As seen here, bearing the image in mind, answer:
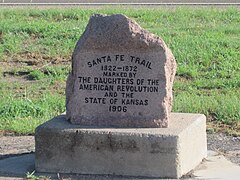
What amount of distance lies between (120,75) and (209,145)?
1.64m

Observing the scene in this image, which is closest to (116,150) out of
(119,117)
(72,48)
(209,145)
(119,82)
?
(119,117)

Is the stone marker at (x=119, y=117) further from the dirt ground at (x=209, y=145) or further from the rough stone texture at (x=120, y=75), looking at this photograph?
the dirt ground at (x=209, y=145)

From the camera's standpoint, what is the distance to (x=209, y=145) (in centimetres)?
1017

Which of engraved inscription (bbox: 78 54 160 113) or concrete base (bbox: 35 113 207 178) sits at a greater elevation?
engraved inscription (bbox: 78 54 160 113)

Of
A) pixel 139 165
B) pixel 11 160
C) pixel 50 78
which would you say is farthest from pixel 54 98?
pixel 139 165

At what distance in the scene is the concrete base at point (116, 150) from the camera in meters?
8.59

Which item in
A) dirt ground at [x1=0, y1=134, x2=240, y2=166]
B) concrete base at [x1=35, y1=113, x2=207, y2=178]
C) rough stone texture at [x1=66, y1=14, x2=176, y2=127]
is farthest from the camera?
dirt ground at [x1=0, y1=134, x2=240, y2=166]

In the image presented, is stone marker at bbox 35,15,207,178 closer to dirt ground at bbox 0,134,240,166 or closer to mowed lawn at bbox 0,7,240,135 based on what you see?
dirt ground at bbox 0,134,240,166

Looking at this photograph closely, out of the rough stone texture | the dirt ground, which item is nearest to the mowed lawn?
the dirt ground

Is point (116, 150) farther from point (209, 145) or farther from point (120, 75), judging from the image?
point (209, 145)

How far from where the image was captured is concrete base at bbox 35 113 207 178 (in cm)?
859

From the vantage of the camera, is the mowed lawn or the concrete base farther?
the mowed lawn

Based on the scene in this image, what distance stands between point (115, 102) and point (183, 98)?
3188mm

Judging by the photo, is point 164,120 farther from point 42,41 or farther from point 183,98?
point 42,41
